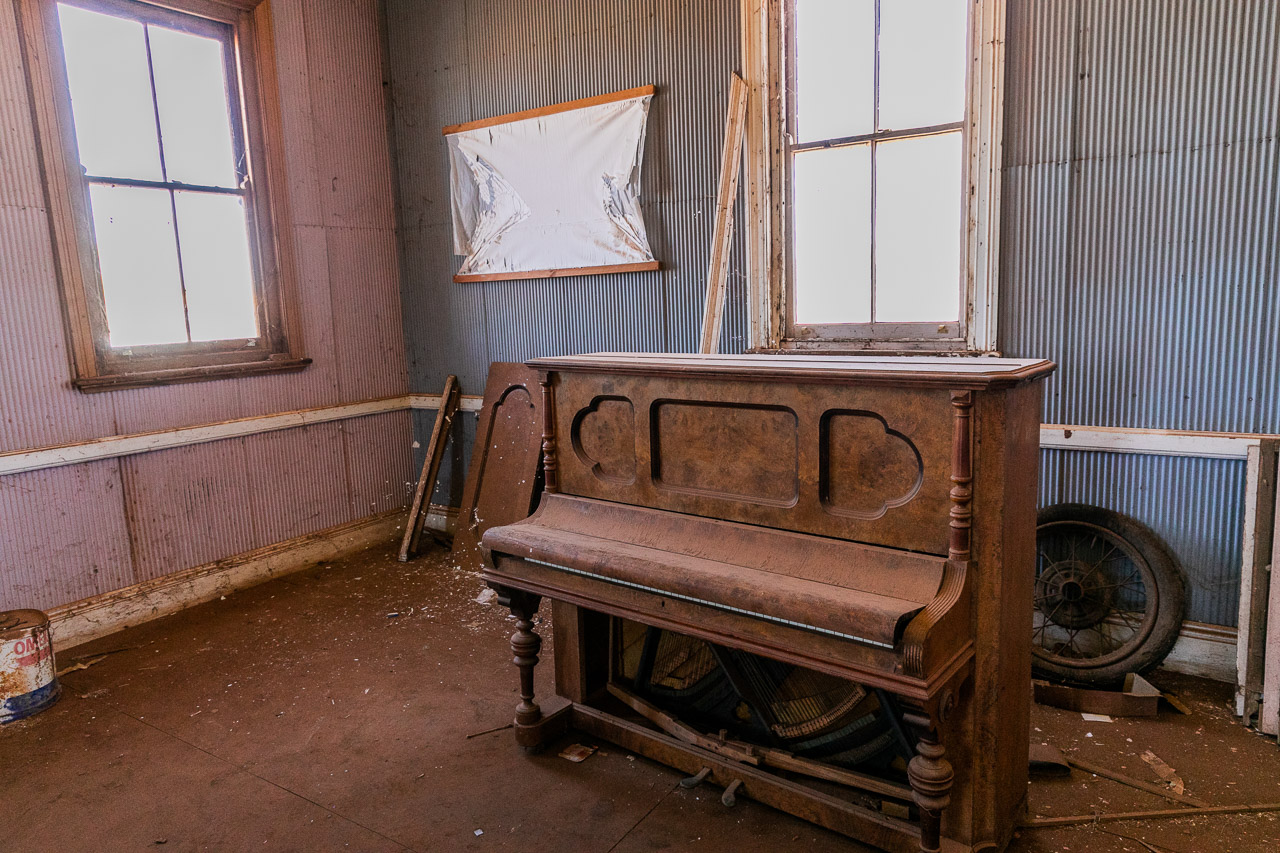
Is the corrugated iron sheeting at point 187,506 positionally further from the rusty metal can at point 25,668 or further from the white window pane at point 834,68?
the white window pane at point 834,68

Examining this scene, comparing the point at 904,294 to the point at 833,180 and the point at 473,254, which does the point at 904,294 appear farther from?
the point at 473,254

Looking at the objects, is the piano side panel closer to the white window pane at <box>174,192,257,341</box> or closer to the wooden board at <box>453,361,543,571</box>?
the wooden board at <box>453,361,543,571</box>

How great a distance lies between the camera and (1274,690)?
8.73 ft

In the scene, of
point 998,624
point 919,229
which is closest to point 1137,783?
point 998,624

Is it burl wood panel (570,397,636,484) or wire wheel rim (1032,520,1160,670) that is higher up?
burl wood panel (570,397,636,484)

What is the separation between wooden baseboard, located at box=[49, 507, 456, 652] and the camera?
376 cm

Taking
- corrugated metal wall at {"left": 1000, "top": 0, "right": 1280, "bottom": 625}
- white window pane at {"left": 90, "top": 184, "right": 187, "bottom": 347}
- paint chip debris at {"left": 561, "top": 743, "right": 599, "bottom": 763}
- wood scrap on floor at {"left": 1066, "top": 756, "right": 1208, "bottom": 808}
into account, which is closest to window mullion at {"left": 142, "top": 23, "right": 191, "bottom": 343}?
white window pane at {"left": 90, "top": 184, "right": 187, "bottom": 347}

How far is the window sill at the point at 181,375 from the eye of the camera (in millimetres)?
3781

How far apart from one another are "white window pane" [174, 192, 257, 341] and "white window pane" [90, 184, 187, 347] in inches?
2.9

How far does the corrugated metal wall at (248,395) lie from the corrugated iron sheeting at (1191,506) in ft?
12.9

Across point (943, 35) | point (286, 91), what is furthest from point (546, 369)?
point (286, 91)

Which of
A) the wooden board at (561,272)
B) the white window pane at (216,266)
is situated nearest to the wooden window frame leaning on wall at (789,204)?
the wooden board at (561,272)

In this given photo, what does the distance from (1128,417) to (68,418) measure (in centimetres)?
454

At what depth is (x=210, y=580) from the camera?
4273 millimetres
